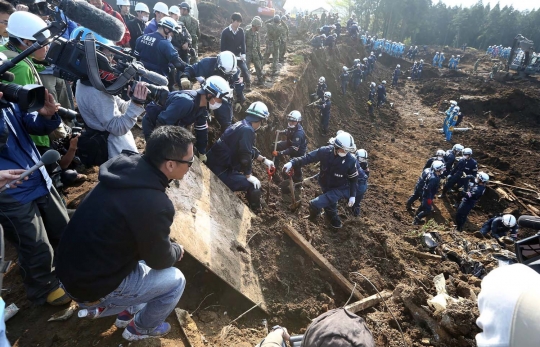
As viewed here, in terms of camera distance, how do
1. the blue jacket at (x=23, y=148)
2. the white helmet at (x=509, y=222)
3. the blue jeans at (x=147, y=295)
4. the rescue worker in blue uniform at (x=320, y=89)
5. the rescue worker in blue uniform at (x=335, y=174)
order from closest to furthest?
the blue jeans at (x=147, y=295) < the blue jacket at (x=23, y=148) < the rescue worker in blue uniform at (x=335, y=174) < the white helmet at (x=509, y=222) < the rescue worker in blue uniform at (x=320, y=89)

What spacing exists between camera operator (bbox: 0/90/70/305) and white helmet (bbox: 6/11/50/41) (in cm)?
116

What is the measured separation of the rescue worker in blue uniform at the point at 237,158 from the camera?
533 cm

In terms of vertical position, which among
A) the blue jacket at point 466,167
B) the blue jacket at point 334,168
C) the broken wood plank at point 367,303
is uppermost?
the blue jacket at point 334,168

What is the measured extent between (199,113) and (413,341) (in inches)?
165

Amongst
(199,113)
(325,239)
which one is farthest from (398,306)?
(199,113)

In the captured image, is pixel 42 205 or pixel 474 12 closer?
pixel 42 205

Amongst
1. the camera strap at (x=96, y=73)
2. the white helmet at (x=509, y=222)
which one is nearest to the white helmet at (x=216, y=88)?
the camera strap at (x=96, y=73)

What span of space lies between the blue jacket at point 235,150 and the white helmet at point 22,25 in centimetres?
284

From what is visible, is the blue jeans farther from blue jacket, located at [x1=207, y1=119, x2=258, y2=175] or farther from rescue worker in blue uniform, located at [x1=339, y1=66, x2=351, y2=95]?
rescue worker in blue uniform, located at [x1=339, y1=66, x2=351, y2=95]

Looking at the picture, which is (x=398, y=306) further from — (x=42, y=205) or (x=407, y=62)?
(x=407, y=62)

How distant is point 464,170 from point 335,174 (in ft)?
24.1

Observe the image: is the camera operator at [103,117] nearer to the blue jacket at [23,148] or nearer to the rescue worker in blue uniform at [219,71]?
the blue jacket at [23,148]

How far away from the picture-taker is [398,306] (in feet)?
13.1

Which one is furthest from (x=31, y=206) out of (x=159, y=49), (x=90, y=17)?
(x=159, y=49)
